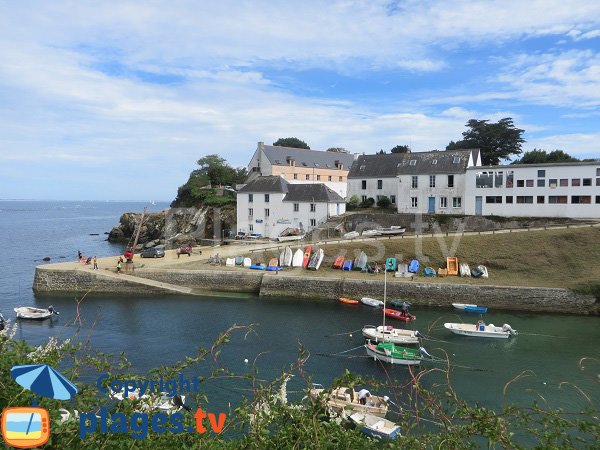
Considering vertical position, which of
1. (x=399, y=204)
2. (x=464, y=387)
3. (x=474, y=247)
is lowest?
(x=464, y=387)

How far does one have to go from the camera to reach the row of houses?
44750 millimetres

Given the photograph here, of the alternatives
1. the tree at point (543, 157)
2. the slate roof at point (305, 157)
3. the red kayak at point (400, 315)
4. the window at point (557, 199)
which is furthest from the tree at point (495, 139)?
the red kayak at point (400, 315)

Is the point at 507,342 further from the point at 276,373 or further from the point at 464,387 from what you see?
the point at 276,373

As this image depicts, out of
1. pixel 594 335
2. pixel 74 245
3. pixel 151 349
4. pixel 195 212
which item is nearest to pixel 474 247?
pixel 594 335

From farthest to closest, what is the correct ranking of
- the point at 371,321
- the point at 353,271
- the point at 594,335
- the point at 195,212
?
the point at 195,212
the point at 353,271
the point at 371,321
the point at 594,335

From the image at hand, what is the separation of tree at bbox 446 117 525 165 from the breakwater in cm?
4330

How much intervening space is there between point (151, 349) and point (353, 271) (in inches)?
765

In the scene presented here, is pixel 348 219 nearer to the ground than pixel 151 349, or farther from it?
farther from it

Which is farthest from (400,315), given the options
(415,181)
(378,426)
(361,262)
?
(415,181)

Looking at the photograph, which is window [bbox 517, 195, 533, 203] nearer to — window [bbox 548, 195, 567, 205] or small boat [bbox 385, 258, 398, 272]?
window [bbox 548, 195, 567, 205]

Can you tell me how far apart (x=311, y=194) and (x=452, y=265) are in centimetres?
2012

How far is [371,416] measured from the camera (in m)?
17.4

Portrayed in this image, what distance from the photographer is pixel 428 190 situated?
171 feet

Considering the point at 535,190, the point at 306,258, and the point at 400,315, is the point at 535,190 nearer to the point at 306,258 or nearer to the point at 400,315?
the point at 306,258
